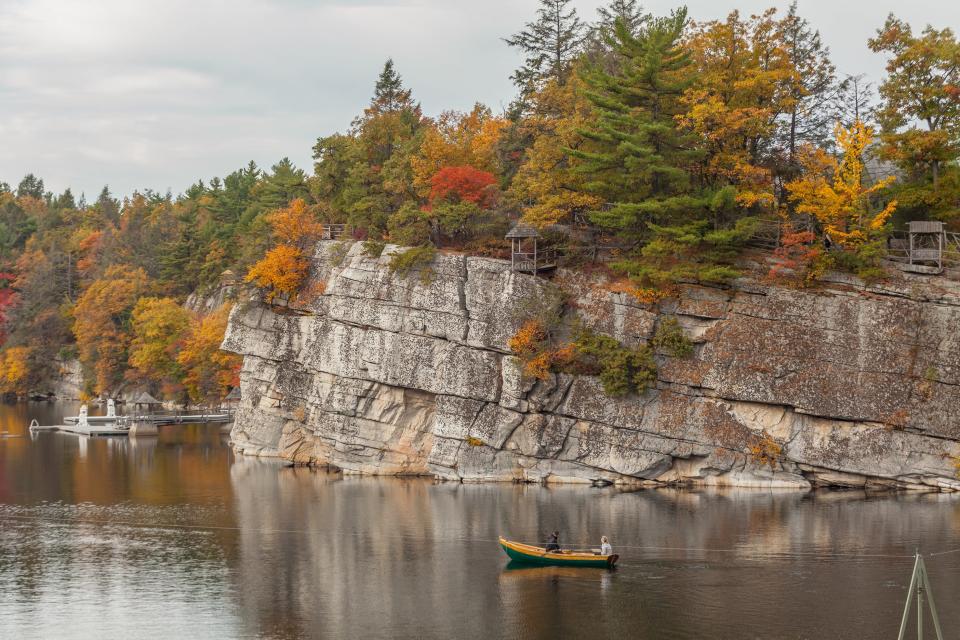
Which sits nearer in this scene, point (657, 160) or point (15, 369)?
point (657, 160)

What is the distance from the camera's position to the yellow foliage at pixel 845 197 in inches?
2218

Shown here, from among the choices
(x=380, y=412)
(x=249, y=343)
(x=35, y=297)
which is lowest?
(x=380, y=412)

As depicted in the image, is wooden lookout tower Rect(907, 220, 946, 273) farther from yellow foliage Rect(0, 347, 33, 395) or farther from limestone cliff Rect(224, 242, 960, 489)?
yellow foliage Rect(0, 347, 33, 395)

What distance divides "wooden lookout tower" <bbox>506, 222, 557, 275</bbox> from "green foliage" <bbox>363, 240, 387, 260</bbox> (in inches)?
345

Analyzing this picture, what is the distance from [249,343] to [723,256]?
34.6 meters

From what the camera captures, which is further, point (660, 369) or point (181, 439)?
point (181, 439)

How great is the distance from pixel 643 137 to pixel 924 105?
16.1 metres

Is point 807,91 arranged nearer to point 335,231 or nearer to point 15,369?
point 335,231

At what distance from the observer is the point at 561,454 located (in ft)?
194

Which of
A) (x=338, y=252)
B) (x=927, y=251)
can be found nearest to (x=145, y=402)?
(x=338, y=252)

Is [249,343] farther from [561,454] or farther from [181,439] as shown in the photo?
[561,454]

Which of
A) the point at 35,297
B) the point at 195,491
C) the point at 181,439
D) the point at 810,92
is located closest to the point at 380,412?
the point at 195,491

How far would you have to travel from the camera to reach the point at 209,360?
324ft

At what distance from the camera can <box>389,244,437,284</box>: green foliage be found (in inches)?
2507
